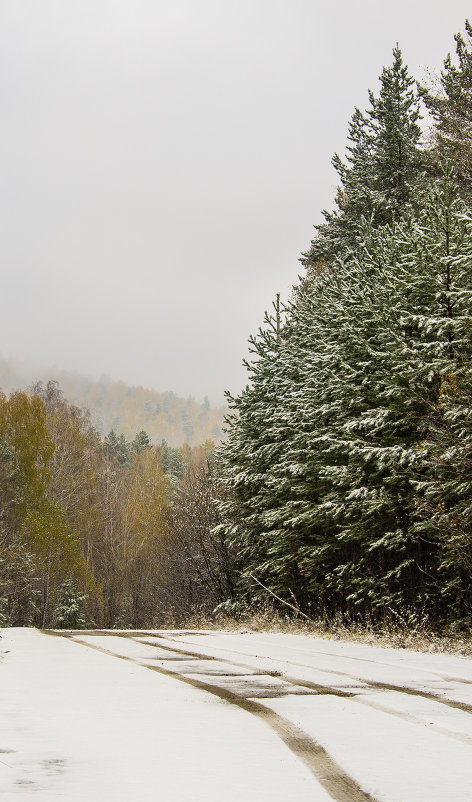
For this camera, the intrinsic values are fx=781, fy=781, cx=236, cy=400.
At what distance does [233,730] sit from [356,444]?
1293 cm

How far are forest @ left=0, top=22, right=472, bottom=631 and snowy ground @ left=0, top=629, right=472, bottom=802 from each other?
635cm

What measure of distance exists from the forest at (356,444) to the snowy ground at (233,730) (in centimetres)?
635

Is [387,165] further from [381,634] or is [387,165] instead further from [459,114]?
[381,634]

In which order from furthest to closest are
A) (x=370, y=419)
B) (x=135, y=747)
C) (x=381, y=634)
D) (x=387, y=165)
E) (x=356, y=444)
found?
(x=387, y=165) < (x=356, y=444) < (x=370, y=419) < (x=381, y=634) < (x=135, y=747)

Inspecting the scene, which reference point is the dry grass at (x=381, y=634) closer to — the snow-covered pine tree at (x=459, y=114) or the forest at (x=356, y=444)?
the forest at (x=356, y=444)

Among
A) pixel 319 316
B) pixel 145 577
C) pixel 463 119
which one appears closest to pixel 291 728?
pixel 319 316

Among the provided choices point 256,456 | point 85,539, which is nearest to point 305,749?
point 256,456

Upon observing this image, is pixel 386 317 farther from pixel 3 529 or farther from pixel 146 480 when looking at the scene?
pixel 146 480

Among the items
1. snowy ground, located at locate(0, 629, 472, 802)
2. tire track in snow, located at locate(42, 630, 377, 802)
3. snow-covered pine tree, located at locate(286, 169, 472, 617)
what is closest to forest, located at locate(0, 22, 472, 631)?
snow-covered pine tree, located at locate(286, 169, 472, 617)

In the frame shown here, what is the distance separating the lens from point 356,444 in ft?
58.4

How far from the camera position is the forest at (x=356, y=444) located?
15922mm

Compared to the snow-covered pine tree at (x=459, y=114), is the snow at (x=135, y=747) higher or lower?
lower

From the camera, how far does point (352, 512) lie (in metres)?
18.4

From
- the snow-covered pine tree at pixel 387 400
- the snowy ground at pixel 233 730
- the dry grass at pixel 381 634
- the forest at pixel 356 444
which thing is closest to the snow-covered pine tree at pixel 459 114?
the forest at pixel 356 444
